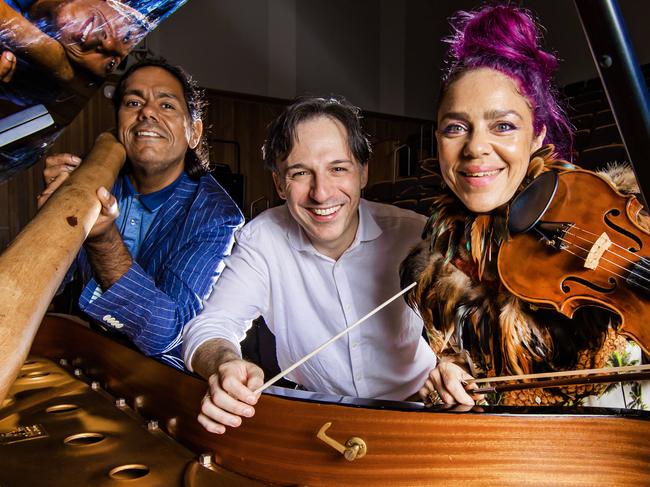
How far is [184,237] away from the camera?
65.2 inches

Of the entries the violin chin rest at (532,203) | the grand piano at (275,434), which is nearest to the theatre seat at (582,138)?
the violin chin rest at (532,203)

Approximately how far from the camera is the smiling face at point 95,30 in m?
0.45

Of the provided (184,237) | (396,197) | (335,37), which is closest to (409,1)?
(335,37)

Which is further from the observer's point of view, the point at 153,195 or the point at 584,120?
the point at 584,120

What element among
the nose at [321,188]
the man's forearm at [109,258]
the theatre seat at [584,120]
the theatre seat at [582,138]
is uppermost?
the theatre seat at [584,120]

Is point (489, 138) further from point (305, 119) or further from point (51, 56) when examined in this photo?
point (51, 56)

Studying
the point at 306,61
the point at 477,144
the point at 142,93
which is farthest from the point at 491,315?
the point at 306,61

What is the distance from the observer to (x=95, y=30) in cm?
47

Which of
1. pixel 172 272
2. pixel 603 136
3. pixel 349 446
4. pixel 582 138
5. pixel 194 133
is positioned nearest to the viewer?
pixel 349 446

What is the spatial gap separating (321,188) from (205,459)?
0.66 m

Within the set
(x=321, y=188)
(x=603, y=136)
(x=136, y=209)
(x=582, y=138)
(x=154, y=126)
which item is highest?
(x=582, y=138)

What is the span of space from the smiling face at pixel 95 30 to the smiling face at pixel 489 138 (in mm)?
611

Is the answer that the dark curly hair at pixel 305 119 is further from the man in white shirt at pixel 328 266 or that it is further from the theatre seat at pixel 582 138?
the theatre seat at pixel 582 138

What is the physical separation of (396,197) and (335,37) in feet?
13.0
